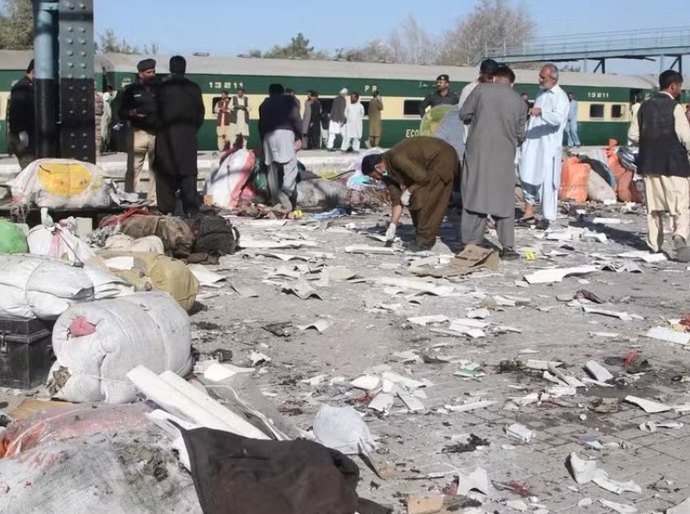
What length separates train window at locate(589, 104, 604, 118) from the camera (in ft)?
113

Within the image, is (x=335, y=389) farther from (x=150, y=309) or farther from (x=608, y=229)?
(x=608, y=229)

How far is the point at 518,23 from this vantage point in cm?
9262

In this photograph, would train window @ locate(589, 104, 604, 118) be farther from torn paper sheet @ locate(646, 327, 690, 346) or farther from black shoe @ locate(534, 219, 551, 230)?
torn paper sheet @ locate(646, 327, 690, 346)

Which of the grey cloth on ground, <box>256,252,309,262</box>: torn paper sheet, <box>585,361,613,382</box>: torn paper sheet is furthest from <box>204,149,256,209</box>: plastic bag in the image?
<box>585,361,613,382</box>: torn paper sheet

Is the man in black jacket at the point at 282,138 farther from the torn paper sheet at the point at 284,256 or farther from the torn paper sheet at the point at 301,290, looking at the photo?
the torn paper sheet at the point at 301,290

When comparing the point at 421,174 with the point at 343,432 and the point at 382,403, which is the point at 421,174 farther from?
the point at 343,432

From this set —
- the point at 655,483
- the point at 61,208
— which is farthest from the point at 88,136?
the point at 655,483

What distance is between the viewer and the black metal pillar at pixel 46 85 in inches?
356

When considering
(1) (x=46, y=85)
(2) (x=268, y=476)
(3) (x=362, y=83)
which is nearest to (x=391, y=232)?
(1) (x=46, y=85)

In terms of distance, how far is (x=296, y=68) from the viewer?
93.6 feet

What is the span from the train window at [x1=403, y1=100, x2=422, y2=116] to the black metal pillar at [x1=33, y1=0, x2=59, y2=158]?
22.1 meters

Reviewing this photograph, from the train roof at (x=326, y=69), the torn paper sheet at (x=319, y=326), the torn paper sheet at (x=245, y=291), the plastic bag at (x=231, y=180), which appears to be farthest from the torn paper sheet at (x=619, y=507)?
the train roof at (x=326, y=69)

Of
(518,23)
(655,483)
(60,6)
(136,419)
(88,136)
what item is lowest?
(655,483)

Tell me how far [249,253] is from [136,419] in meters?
5.92
